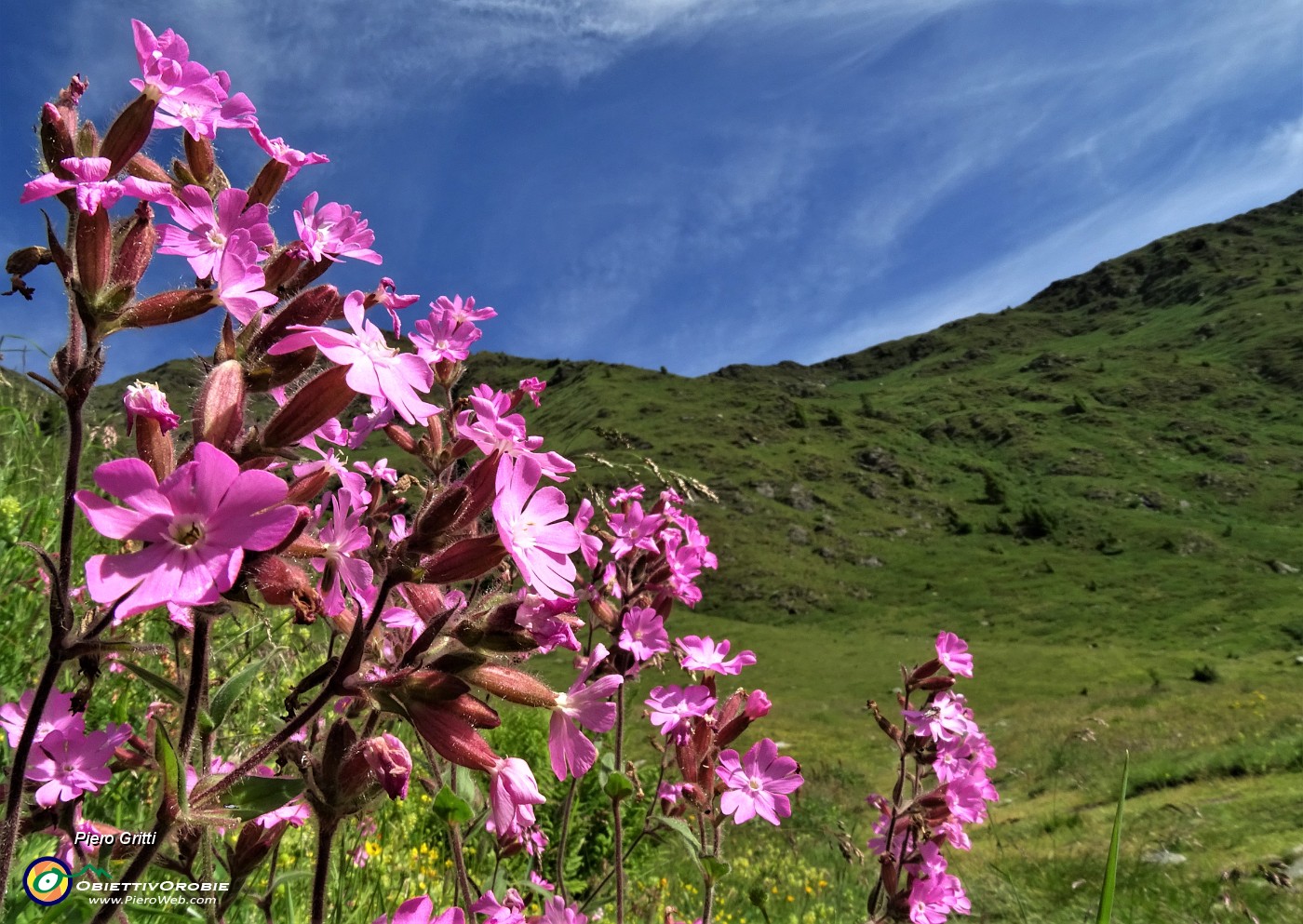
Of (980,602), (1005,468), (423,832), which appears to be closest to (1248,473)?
(1005,468)

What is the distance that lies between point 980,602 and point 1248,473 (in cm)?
3617

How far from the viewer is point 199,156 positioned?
1293 mm

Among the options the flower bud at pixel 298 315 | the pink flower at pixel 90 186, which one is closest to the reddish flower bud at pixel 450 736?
the flower bud at pixel 298 315

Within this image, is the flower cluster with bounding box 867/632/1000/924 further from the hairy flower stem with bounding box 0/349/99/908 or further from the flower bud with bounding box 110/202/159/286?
the flower bud with bounding box 110/202/159/286

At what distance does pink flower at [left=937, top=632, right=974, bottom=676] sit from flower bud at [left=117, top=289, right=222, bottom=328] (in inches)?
110

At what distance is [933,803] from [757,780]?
88cm

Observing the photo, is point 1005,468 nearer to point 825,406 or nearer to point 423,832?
point 825,406

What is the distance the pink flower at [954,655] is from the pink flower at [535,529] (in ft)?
7.76

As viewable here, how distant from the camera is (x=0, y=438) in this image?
4934 mm

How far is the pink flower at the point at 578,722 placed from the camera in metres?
1.18

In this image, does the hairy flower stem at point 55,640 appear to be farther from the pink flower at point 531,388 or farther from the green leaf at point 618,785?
the green leaf at point 618,785

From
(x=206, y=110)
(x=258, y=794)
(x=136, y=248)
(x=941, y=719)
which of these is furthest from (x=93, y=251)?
(x=941, y=719)

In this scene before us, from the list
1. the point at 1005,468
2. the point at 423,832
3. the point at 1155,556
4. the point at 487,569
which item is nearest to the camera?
the point at 487,569

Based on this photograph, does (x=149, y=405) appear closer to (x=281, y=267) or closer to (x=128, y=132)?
(x=281, y=267)
